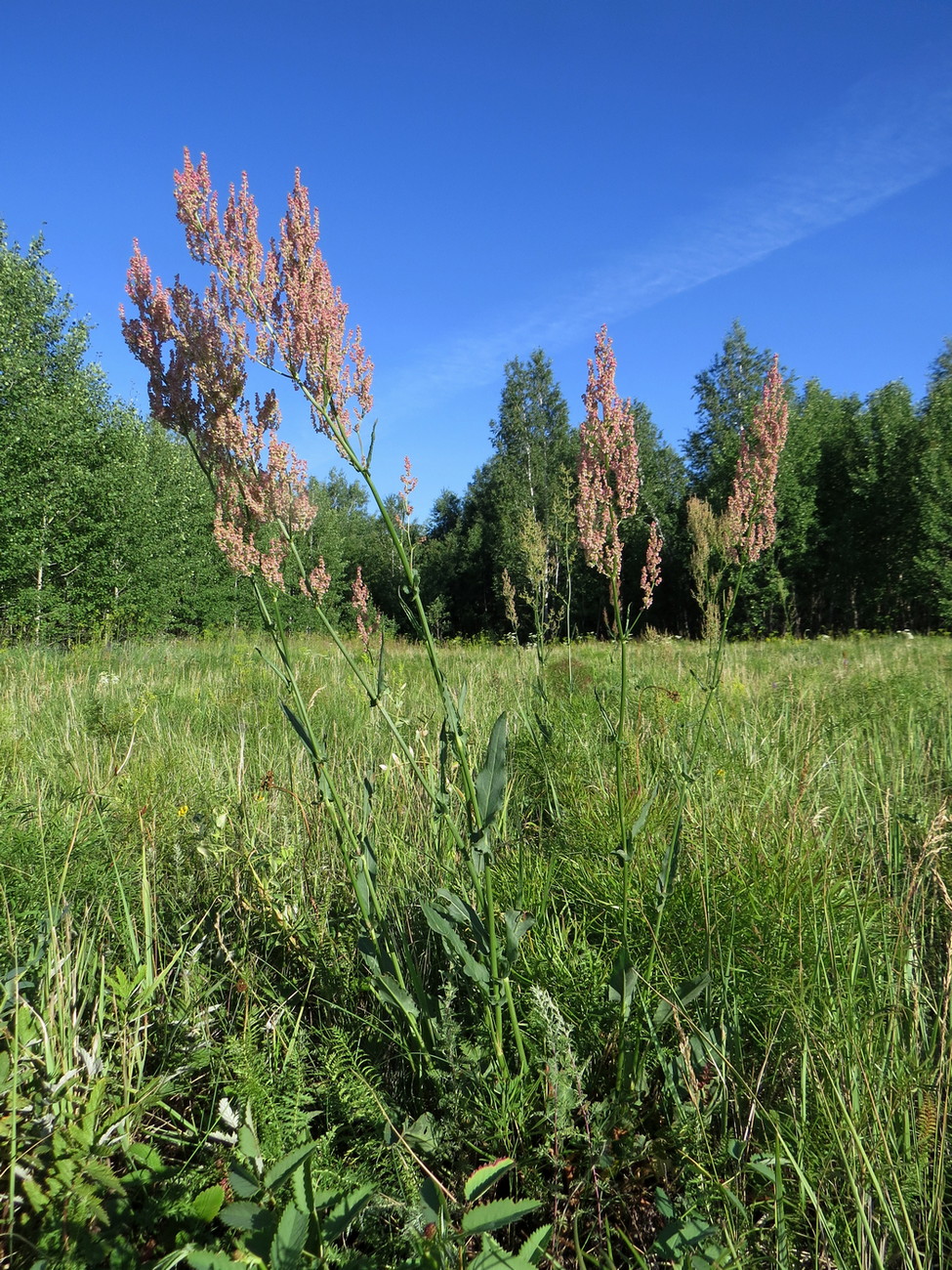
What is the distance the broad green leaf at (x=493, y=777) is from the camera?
139 cm

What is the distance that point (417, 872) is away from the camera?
7.23 feet

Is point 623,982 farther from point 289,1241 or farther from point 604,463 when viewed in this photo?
point 604,463

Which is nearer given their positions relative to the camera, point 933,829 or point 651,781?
point 933,829

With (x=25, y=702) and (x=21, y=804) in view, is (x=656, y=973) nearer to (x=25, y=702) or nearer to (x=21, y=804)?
(x=21, y=804)

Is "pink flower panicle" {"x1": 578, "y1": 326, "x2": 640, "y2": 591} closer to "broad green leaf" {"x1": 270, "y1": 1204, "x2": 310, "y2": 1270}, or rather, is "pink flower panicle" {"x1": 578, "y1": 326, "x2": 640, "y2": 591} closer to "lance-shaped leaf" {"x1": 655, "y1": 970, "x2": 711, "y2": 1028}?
"lance-shaped leaf" {"x1": 655, "y1": 970, "x2": 711, "y2": 1028}

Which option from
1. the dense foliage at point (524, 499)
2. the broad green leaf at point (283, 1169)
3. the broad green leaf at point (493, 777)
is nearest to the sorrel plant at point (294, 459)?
the broad green leaf at point (493, 777)

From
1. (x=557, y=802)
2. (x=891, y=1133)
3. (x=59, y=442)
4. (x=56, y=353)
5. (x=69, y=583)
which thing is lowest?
(x=891, y=1133)

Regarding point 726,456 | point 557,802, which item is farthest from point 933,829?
point 726,456

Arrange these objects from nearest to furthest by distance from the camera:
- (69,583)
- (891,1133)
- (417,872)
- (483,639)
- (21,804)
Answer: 1. (891,1133)
2. (417,872)
3. (21,804)
4. (483,639)
5. (69,583)

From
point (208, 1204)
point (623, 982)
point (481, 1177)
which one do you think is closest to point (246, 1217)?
point (208, 1204)

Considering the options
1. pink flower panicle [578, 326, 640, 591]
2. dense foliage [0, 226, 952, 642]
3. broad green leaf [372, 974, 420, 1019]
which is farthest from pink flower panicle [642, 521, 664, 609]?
dense foliage [0, 226, 952, 642]

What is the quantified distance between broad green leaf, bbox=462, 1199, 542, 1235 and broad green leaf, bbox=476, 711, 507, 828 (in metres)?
0.61

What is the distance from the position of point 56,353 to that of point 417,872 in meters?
25.6

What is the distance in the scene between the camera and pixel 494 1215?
3.00ft
